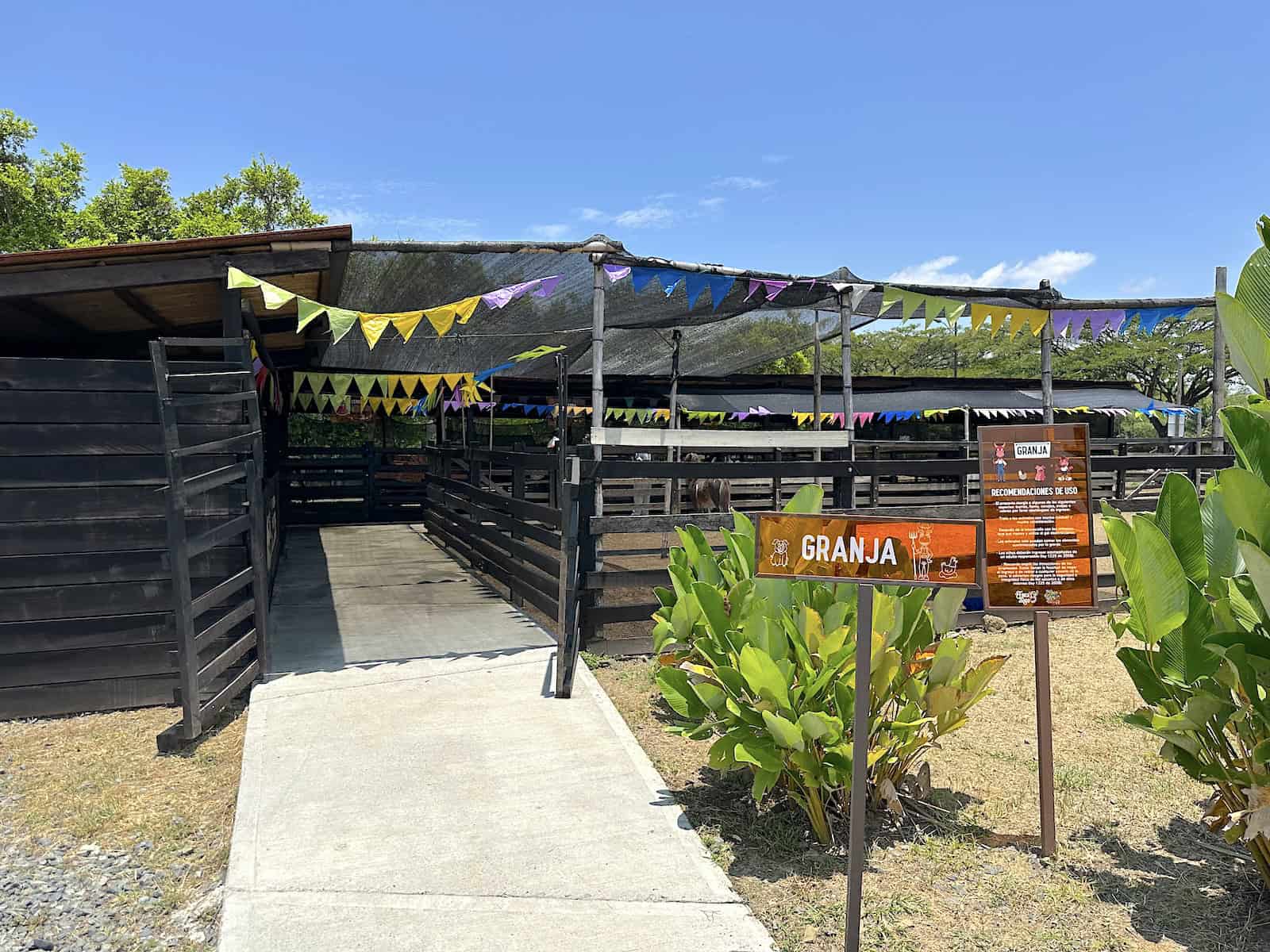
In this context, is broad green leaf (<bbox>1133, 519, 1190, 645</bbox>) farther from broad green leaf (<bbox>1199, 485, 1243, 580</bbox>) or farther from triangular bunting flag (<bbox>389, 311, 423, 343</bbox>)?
triangular bunting flag (<bbox>389, 311, 423, 343</bbox>)

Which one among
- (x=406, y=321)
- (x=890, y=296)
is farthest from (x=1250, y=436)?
(x=890, y=296)

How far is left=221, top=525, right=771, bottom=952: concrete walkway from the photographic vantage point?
2.67 m

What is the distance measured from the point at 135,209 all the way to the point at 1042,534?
3344 centimetres

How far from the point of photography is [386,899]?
282cm

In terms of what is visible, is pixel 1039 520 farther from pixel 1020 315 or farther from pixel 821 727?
pixel 1020 315

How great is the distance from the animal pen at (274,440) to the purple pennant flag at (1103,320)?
9.6 inches

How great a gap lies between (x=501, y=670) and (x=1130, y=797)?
11.5 feet

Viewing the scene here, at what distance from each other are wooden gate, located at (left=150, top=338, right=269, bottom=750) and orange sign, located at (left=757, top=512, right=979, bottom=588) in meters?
3.07

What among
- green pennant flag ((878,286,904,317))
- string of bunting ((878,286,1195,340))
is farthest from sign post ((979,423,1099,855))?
string of bunting ((878,286,1195,340))

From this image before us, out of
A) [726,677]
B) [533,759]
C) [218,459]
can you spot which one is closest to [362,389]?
[218,459]

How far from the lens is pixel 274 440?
13031 mm

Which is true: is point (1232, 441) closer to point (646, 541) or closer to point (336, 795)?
point (336, 795)

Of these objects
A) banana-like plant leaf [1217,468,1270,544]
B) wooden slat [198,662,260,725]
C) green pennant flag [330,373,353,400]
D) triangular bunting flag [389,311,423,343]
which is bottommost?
wooden slat [198,662,260,725]

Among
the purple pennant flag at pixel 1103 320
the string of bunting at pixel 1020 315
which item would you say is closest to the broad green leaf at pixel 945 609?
the string of bunting at pixel 1020 315
